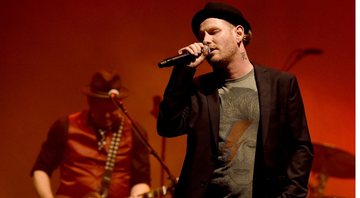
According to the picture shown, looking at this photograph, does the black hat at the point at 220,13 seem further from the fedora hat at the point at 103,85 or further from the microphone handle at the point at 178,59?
the fedora hat at the point at 103,85

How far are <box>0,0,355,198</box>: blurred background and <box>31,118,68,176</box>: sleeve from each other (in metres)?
0.46

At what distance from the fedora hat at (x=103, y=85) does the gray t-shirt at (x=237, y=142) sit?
1.64 m

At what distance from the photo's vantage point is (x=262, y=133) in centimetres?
175

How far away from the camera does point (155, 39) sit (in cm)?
404

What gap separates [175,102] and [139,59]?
2.28m

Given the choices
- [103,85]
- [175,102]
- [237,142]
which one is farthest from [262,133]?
[103,85]

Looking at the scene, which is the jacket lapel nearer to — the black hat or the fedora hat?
the black hat

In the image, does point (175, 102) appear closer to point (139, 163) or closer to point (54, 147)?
point (139, 163)

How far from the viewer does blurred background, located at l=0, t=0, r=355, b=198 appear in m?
3.71

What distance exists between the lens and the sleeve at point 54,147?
10.9 ft

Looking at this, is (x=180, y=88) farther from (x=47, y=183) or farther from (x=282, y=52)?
(x=282, y=52)

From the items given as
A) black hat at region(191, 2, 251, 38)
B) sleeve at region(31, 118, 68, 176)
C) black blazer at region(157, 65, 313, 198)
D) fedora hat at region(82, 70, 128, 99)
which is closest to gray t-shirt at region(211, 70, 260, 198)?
black blazer at region(157, 65, 313, 198)

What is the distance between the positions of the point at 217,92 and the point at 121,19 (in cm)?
223

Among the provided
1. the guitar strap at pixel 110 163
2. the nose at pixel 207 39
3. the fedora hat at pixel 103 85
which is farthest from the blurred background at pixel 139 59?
the nose at pixel 207 39
